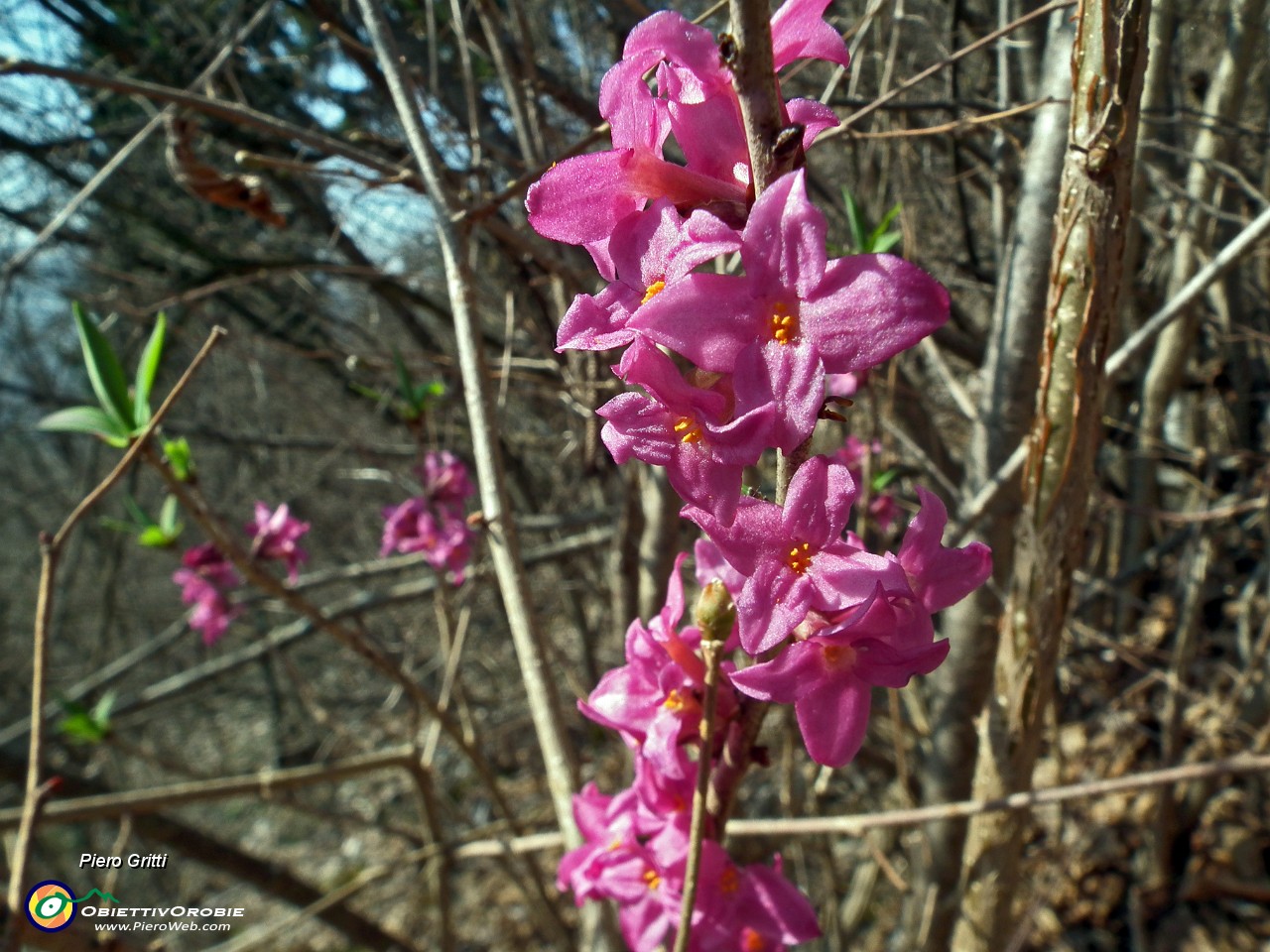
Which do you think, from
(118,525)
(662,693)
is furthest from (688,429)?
(118,525)

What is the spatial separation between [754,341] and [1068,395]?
2.35ft

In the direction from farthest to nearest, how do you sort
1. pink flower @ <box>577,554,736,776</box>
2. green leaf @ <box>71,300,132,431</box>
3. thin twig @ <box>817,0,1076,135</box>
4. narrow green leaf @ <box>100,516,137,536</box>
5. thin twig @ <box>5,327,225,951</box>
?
narrow green leaf @ <box>100,516,137,536</box>, green leaf @ <box>71,300,132,431</box>, thin twig @ <box>817,0,1076,135</box>, thin twig @ <box>5,327,225,951</box>, pink flower @ <box>577,554,736,776</box>

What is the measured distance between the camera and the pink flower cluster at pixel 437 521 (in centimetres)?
293

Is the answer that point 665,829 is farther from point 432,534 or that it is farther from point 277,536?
point 277,536

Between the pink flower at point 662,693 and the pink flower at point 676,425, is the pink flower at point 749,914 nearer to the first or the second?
the pink flower at point 662,693

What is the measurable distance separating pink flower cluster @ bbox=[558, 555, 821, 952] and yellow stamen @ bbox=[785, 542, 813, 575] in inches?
8.2

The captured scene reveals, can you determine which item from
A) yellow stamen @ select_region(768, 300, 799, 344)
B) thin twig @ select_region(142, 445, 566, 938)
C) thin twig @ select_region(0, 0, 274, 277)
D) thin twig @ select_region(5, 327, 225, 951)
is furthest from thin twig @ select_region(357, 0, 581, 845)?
thin twig @ select_region(0, 0, 274, 277)

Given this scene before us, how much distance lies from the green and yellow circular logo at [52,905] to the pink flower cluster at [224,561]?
4.00 ft

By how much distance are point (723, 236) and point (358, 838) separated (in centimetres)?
705

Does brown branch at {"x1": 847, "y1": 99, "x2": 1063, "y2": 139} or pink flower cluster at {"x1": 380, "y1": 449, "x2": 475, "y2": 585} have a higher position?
brown branch at {"x1": 847, "y1": 99, "x2": 1063, "y2": 139}

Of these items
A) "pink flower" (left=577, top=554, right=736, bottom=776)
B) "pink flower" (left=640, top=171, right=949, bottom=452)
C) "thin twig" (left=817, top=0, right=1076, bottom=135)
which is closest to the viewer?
"pink flower" (left=640, top=171, right=949, bottom=452)

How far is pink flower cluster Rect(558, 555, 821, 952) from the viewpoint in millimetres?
1079

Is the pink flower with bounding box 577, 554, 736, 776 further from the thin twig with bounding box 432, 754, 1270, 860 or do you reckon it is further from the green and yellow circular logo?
the green and yellow circular logo

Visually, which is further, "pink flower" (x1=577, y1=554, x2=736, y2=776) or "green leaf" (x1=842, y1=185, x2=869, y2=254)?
"green leaf" (x1=842, y1=185, x2=869, y2=254)
